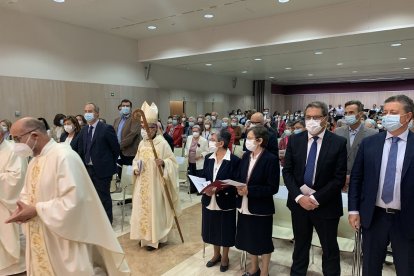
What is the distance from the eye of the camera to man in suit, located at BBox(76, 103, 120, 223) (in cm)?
419

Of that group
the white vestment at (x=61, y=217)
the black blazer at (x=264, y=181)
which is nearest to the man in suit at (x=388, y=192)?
the black blazer at (x=264, y=181)

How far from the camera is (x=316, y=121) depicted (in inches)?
109

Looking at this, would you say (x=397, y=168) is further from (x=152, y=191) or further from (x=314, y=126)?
(x=152, y=191)

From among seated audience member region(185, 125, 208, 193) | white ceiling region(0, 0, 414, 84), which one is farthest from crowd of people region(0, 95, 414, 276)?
white ceiling region(0, 0, 414, 84)

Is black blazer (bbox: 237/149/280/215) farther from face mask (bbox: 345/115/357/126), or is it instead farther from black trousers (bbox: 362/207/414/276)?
face mask (bbox: 345/115/357/126)

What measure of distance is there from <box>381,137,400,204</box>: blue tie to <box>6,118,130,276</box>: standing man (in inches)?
82.6

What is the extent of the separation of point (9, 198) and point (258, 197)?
260 centimetres

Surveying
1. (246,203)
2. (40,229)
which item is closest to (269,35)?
(246,203)

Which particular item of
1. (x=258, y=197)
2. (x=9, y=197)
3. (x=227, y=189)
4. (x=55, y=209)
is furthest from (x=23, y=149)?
(x=258, y=197)

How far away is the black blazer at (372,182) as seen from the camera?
2170mm

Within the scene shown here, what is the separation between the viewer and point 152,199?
393 centimetres

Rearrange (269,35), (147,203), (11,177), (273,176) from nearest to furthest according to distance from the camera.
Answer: (273,176) → (11,177) → (147,203) → (269,35)

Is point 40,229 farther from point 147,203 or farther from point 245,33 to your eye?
point 245,33

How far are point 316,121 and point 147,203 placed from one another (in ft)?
7.78
